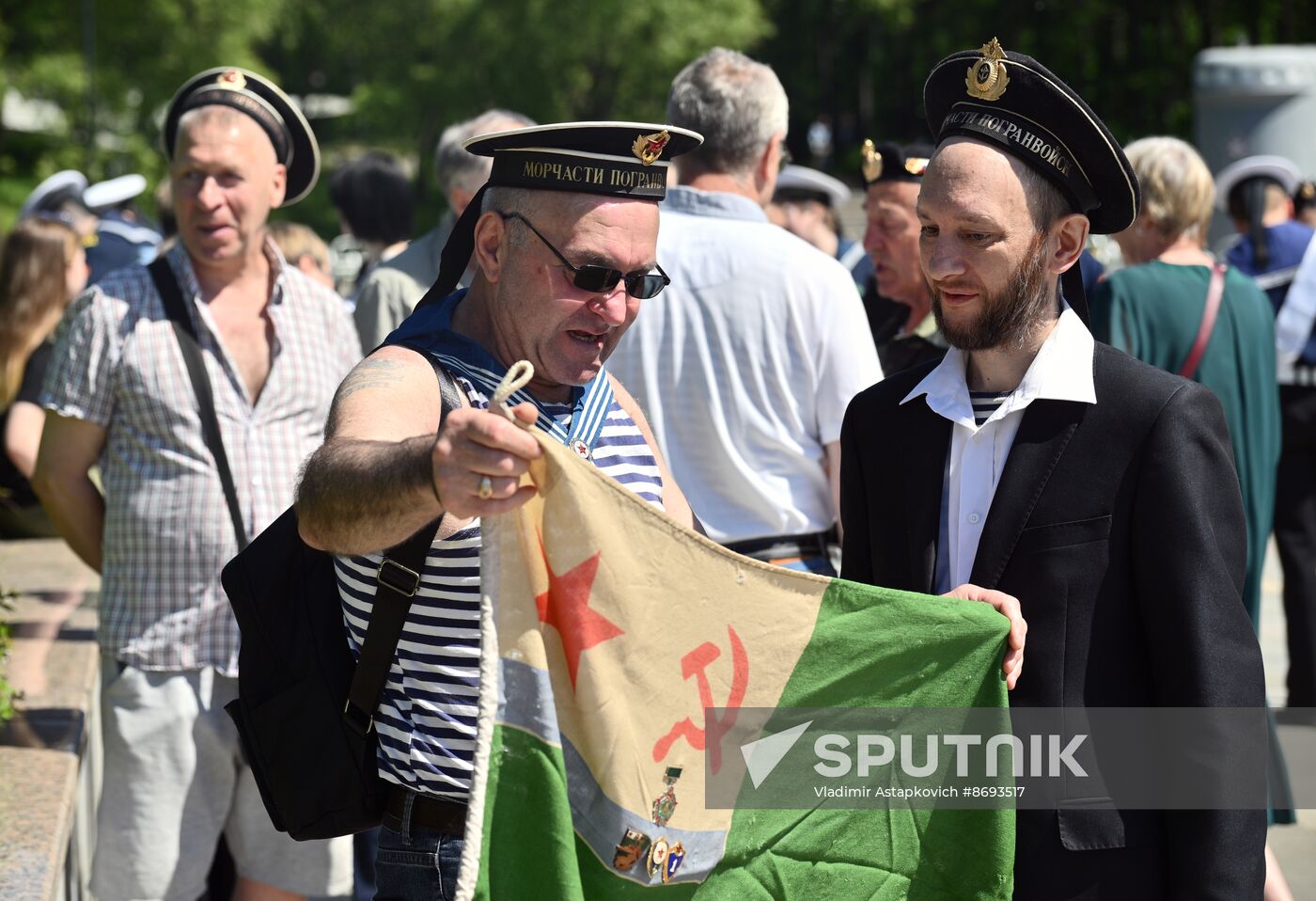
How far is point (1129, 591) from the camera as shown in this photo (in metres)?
2.73

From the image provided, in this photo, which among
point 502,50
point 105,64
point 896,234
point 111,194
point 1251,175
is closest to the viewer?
point 896,234

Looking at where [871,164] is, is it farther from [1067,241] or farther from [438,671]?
[438,671]

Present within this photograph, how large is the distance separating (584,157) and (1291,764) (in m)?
5.28

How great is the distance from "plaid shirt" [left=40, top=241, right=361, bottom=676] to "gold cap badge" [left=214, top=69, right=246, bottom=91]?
654 millimetres

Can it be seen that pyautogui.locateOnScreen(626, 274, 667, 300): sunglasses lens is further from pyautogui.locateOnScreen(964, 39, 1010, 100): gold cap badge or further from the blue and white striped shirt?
pyautogui.locateOnScreen(964, 39, 1010, 100): gold cap badge

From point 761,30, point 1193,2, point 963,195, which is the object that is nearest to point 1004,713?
point 963,195

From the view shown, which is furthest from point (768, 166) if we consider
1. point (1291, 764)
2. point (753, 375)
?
point (1291, 764)

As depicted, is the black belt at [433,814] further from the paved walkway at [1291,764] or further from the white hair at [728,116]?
the paved walkway at [1291,764]

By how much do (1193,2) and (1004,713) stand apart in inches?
1370

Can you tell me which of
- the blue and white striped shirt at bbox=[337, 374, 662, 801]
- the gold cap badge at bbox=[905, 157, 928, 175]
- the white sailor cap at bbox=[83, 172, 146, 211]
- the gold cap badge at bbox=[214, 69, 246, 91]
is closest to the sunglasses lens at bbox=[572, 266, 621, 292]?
the blue and white striped shirt at bbox=[337, 374, 662, 801]

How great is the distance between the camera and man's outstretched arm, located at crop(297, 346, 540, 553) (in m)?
2.14

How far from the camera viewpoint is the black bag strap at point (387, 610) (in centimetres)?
253

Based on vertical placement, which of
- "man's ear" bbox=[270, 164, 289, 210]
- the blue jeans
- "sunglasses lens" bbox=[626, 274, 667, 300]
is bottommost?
the blue jeans

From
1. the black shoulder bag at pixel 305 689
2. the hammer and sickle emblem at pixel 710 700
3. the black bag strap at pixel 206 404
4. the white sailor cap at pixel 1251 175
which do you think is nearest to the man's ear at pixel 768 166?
the black bag strap at pixel 206 404
